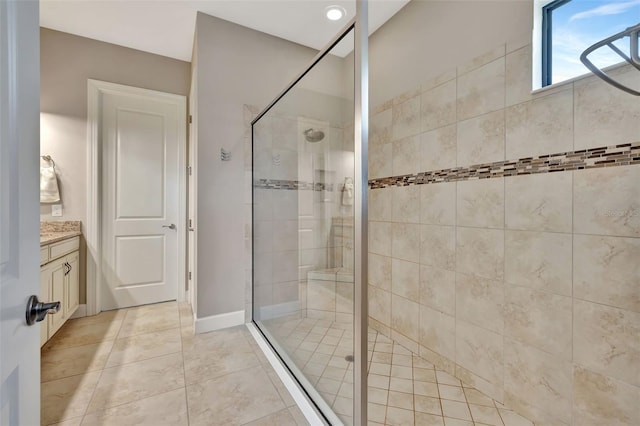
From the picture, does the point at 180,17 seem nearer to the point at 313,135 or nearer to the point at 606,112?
the point at 313,135

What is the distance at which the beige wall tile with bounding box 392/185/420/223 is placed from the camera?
6.82 ft

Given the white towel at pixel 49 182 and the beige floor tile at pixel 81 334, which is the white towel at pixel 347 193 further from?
the white towel at pixel 49 182

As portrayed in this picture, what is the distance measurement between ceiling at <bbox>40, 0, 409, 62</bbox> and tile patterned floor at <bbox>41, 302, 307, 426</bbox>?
2720mm

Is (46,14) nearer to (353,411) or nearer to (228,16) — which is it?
(228,16)

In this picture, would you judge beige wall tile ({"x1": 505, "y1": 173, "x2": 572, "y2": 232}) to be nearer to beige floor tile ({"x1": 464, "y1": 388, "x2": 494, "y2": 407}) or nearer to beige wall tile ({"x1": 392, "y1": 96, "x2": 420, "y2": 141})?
beige wall tile ({"x1": 392, "y1": 96, "x2": 420, "y2": 141})

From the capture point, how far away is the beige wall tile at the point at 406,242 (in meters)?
2.07

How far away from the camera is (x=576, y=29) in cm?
137

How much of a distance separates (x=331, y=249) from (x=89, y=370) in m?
1.81

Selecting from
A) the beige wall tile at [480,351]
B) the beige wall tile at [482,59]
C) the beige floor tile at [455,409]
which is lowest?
the beige floor tile at [455,409]

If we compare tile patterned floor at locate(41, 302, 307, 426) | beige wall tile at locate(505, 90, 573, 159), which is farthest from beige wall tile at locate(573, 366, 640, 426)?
tile patterned floor at locate(41, 302, 307, 426)

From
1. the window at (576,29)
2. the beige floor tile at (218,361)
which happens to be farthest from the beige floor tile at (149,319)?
the window at (576,29)

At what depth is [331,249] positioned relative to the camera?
1.49m

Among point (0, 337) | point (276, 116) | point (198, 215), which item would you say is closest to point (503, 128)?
point (276, 116)

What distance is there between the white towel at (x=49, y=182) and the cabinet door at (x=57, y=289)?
0.67 meters
